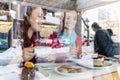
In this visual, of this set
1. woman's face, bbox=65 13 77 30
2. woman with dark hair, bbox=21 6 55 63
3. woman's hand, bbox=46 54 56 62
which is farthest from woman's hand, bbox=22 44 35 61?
woman's face, bbox=65 13 77 30

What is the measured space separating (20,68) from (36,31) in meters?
0.24

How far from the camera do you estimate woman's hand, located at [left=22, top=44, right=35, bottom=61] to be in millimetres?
1021

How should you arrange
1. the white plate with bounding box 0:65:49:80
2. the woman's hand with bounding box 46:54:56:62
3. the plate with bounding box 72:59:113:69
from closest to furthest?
the white plate with bounding box 0:65:49:80 → the woman's hand with bounding box 46:54:56:62 → the plate with bounding box 72:59:113:69

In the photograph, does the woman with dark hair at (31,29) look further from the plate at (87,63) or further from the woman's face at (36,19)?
the plate at (87,63)

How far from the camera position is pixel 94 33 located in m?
1.31

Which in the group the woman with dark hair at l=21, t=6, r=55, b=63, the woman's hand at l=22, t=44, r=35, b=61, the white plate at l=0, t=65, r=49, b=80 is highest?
the woman with dark hair at l=21, t=6, r=55, b=63

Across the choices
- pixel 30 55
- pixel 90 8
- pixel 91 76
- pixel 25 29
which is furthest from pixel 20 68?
pixel 90 8

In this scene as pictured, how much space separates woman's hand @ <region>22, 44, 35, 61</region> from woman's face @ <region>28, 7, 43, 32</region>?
115 mm

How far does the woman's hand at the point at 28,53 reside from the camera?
1.02 metres

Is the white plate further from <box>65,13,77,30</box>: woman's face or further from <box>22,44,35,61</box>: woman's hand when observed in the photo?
<box>65,13,77,30</box>: woman's face

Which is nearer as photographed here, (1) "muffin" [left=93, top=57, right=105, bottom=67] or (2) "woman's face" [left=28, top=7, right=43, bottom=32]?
(2) "woman's face" [left=28, top=7, right=43, bottom=32]

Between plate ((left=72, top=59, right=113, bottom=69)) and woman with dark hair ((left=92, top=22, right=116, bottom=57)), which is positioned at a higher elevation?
woman with dark hair ((left=92, top=22, right=116, bottom=57))

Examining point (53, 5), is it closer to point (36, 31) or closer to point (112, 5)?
point (36, 31)

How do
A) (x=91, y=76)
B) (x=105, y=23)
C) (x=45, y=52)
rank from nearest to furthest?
(x=45, y=52) < (x=91, y=76) < (x=105, y=23)
